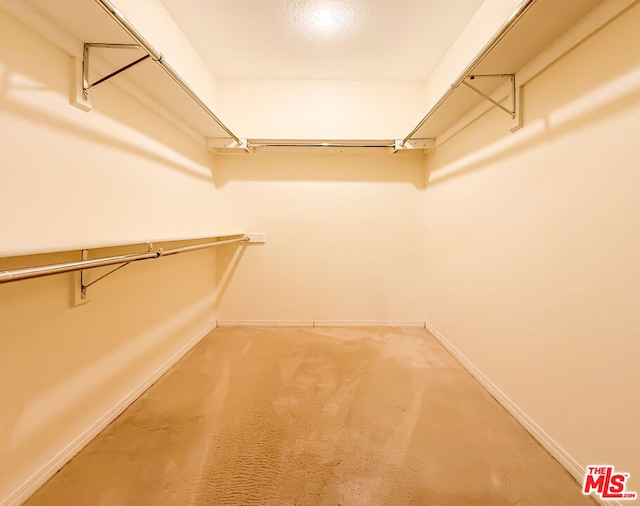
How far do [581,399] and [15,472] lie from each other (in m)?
2.27

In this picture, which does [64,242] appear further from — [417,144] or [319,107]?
[417,144]

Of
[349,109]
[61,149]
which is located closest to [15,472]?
[61,149]

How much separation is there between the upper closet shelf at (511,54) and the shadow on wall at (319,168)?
90 centimetres

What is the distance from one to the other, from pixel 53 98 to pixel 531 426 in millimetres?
2732

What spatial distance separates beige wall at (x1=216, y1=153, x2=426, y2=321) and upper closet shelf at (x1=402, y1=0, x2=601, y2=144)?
1037mm

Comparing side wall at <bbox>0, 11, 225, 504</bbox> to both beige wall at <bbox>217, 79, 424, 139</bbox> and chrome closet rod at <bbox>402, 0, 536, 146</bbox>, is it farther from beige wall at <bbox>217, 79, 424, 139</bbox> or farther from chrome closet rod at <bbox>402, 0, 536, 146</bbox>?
chrome closet rod at <bbox>402, 0, 536, 146</bbox>

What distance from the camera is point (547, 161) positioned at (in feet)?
4.43

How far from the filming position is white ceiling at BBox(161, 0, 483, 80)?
6.22 feet

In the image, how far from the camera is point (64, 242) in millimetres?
945

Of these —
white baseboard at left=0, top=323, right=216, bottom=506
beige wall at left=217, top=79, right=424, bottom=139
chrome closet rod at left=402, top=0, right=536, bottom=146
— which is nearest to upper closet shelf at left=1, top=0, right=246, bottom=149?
beige wall at left=217, top=79, right=424, bottom=139

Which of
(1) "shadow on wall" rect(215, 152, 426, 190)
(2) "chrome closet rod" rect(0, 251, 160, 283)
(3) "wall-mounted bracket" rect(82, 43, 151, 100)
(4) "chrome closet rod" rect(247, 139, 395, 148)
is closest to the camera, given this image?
(2) "chrome closet rod" rect(0, 251, 160, 283)

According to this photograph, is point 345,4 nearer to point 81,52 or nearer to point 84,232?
point 81,52

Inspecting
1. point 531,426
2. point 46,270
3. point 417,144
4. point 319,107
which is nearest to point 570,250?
point 531,426

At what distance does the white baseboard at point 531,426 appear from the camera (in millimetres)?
1175
